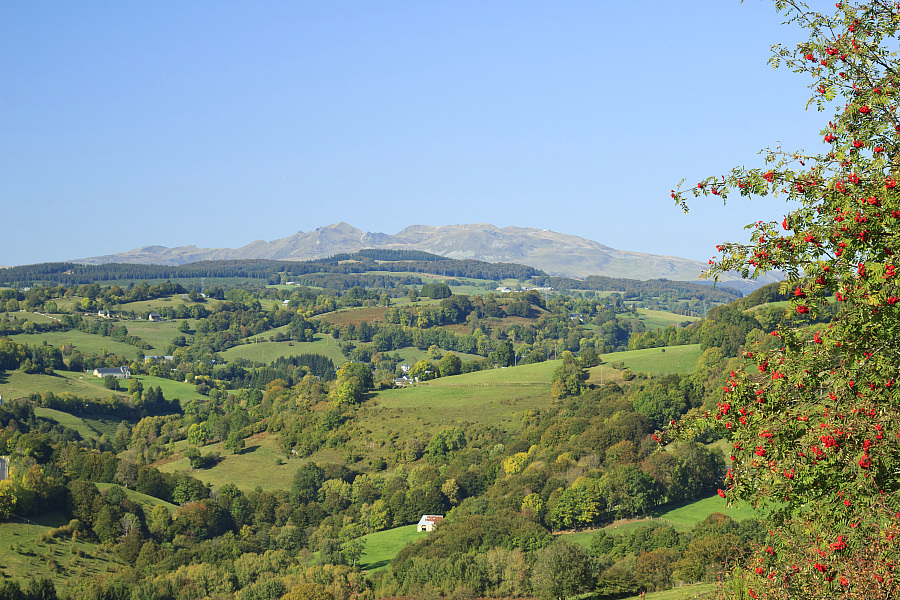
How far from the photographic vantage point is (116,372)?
536 ft

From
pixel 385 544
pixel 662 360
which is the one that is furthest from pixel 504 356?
pixel 385 544

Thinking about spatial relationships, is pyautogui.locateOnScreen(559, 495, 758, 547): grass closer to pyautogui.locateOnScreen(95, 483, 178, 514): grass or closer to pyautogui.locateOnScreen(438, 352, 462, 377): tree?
pyautogui.locateOnScreen(95, 483, 178, 514): grass

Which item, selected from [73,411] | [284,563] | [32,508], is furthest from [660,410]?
[73,411]

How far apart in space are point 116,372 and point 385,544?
107 meters

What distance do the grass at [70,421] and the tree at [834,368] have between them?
12590 cm

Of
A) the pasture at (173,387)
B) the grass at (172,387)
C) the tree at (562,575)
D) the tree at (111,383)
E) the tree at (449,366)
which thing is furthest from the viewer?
the grass at (172,387)

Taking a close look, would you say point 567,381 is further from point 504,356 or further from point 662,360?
point 504,356

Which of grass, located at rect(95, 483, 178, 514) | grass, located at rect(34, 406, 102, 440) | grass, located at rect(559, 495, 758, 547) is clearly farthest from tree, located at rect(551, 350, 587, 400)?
grass, located at rect(34, 406, 102, 440)

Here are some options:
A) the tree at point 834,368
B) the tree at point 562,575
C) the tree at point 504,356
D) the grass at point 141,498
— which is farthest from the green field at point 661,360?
the tree at point 834,368

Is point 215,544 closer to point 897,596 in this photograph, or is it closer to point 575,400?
point 575,400

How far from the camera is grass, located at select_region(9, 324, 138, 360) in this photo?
17825cm

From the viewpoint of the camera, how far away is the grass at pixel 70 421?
410 ft

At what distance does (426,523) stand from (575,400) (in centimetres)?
3551

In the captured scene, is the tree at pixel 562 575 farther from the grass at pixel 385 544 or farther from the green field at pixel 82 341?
the green field at pixel 82 341
